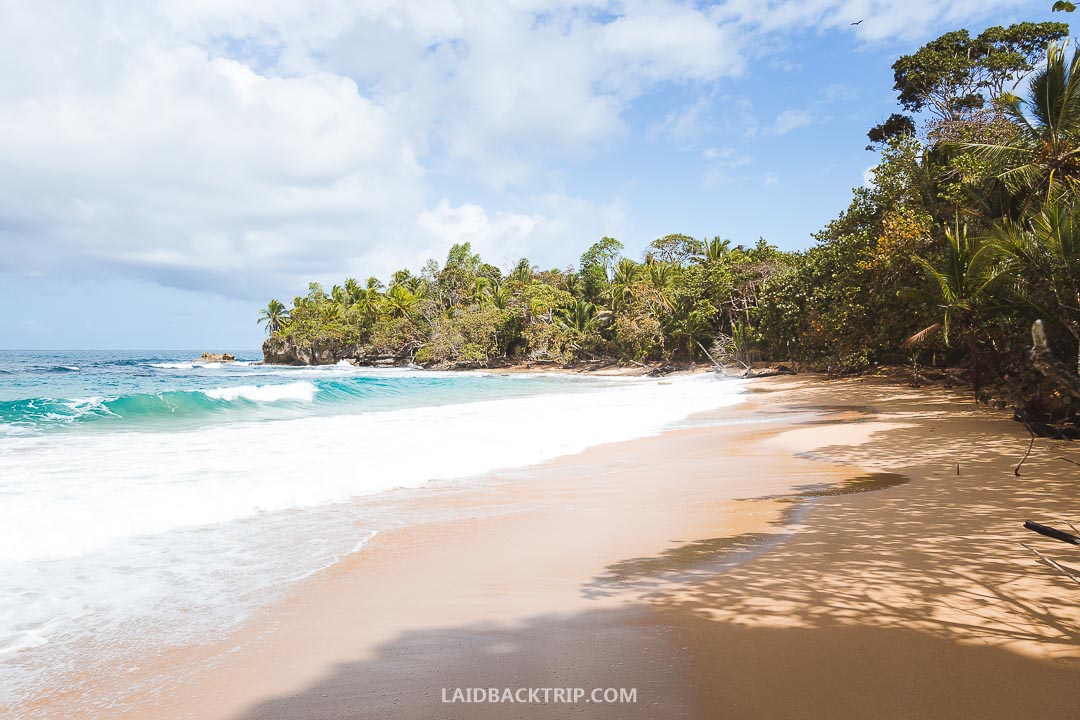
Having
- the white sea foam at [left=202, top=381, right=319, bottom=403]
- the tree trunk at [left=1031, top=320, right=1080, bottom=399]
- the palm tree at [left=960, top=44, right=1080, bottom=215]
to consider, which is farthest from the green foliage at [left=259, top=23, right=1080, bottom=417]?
the white sea foam at [left=202, top=381, right=319, bottom=403]

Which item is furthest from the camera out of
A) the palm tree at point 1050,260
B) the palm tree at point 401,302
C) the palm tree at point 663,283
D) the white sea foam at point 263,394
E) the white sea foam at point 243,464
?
the palm tree at point 401,302

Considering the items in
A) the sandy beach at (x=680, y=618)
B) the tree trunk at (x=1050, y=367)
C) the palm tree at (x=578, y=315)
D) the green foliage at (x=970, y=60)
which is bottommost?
the sandy beach at (x=680, y=618)

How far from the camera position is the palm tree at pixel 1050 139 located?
40.4 feet

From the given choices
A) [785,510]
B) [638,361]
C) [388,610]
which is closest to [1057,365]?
[785,510]

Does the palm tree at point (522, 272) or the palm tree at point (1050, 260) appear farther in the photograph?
the palm tree at point (522, 272)

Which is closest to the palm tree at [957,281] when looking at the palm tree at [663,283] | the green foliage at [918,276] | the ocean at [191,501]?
the green foliage at [918,276]

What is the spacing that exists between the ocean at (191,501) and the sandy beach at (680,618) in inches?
17.9

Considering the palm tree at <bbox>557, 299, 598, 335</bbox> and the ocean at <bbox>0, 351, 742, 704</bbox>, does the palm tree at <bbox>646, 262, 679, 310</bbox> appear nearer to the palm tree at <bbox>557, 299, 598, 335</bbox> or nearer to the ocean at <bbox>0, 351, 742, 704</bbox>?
the palm tree at <bbox>557, 299, 598, 335</bbox>

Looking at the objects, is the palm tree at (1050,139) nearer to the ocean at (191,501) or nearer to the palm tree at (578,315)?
the ocean at (191,501)

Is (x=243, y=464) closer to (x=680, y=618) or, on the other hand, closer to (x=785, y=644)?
(x=680, y=618)

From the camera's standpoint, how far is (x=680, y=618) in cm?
322

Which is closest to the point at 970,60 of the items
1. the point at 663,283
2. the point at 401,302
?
the point at 663,283

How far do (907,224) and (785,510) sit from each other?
15896 millimetres

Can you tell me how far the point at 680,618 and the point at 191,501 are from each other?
226 inches
